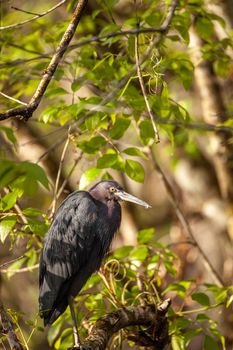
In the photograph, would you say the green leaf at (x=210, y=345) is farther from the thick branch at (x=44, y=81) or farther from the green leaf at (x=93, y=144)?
the thick branch at (x=44, y=81)

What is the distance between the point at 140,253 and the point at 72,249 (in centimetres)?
50

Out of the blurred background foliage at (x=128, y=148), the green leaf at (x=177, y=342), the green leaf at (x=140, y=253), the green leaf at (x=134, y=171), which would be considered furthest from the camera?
the green leaf at (x=140, y=253)

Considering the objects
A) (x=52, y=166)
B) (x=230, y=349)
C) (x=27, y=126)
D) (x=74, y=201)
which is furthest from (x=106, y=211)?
(x=230, y=349)

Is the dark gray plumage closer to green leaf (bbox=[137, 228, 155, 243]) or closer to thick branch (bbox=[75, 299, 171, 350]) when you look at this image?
green leaf (bbox=[137, 228, 155, 243])

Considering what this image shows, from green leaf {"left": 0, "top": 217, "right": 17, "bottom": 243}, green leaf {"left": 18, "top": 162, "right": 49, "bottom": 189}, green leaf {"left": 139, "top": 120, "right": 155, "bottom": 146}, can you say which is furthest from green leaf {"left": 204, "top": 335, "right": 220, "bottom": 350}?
green leaf {"left": 18, "top": 162, "right": 49, "bottom": 189}

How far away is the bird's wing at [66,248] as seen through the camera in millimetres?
4137

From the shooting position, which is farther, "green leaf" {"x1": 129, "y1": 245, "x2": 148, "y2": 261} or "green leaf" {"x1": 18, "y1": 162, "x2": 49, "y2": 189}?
"green leaf" {"x1": 129, "y1": 245, "x2": 148, "y2": 261}

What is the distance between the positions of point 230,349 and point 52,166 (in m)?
2.64

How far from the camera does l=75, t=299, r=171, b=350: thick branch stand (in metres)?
3.22

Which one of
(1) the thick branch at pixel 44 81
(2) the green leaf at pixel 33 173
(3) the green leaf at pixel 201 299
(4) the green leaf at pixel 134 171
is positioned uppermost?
(1) the thick branch at pixel 44 81

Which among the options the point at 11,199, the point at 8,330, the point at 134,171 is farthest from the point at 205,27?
the point at 8,330

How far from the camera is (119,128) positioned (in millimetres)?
3748

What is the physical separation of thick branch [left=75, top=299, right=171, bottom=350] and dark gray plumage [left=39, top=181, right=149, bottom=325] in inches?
27.0

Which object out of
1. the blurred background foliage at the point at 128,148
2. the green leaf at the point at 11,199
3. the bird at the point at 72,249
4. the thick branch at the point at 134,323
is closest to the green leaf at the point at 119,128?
the blurred background foliage at the point at 128,148
